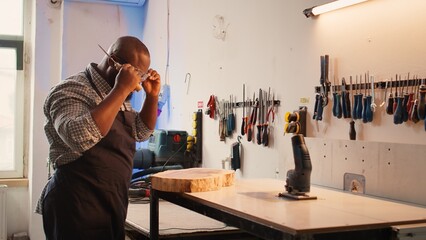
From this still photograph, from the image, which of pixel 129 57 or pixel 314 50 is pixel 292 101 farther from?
pixel 129 57

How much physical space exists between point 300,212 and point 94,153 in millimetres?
729

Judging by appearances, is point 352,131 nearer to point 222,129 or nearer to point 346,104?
point 346,104

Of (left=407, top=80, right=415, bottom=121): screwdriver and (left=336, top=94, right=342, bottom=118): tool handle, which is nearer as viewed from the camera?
(left=407, top=80, right=415, bottom=121): screwdriver

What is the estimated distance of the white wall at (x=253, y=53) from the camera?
1.51 metres

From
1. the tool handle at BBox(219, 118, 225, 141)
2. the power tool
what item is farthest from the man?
the tool handle at BBox(219, 118, 225, 141)

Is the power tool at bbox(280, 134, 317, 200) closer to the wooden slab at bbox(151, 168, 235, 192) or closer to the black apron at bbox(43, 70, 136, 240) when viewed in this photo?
the wooden slab at bbox(151, 168, 235, 192)

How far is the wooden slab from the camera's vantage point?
4.58 feet

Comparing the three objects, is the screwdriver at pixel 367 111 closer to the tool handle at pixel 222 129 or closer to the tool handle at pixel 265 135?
the tool handle at pixel 265 135

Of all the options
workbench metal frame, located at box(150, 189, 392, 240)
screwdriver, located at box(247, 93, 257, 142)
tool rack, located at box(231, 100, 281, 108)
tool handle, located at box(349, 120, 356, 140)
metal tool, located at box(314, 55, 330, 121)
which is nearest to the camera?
workbench metal frame, located at box(150, 189, 392, 240)

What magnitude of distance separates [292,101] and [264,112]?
0.70 ft

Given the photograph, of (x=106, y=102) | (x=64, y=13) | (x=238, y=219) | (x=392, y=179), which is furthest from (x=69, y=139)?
(x=64, y=13)

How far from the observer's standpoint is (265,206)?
1.17 m

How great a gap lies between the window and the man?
9.47 ft

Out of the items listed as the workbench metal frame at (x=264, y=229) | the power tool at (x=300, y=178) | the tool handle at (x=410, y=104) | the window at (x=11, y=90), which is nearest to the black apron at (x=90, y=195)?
the workbench metal frame at (x=264, y=229)
